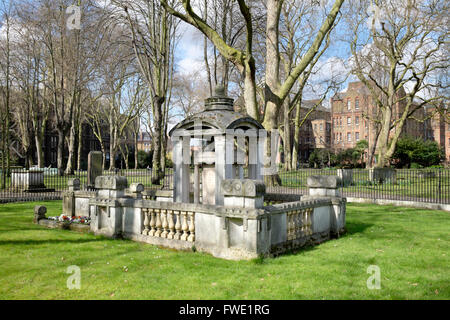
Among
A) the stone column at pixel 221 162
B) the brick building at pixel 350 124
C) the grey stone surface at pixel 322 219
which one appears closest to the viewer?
the grey stone surface at pixel 322 219

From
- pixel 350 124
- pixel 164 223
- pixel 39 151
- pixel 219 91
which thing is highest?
pixel 350 124

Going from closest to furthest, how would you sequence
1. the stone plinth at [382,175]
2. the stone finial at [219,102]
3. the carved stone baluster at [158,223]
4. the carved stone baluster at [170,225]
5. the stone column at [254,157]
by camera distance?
the carved stone baluster at [170,225]
the carved stone baluster at [158,223]
the stone finial at [219,102]
the stone column at [254,157]
the stone plinth at [382,175]

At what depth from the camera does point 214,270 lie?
6.04 metres

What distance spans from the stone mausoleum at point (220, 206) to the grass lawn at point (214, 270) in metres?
0.35

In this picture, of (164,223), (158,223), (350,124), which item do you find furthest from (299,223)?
(350,124)

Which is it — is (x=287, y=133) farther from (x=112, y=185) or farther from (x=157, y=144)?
(x=112, y=185)

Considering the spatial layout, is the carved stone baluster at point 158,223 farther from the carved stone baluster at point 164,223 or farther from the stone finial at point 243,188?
the stone finial at point 243,188

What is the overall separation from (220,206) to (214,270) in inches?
50.8

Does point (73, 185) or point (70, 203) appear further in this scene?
point (73, 185)

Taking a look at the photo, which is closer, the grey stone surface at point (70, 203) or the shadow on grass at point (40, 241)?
the shadow on grass at point (40, 241)

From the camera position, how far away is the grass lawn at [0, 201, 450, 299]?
5070mm

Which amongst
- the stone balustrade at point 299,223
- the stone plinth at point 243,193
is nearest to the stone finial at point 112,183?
the stone plinth at point 243,193

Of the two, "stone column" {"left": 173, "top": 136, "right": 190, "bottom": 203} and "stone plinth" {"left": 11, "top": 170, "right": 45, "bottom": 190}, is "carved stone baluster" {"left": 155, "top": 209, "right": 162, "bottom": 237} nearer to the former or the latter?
"stone column" {"left": 173, "top": 136, "right": 190, "bottom": 203}

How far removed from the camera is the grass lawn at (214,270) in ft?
16.6
